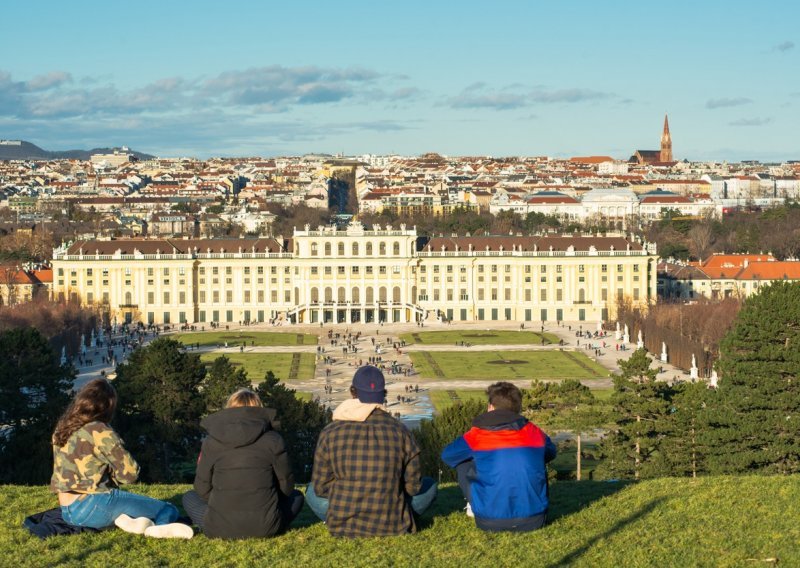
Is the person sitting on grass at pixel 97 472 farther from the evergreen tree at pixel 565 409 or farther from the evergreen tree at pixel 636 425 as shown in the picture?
the evergreen tree at pixel 565 409

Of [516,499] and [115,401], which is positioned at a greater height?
[115,401]

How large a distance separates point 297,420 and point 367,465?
2003 cm

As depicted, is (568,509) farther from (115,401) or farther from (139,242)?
(139,242)

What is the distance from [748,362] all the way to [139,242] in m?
61.8

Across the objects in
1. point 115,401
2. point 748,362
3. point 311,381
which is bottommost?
point 311,381

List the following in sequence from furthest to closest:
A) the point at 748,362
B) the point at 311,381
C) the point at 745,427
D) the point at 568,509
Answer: the point at 311,381, the point at 748,362, the point at 745,427, the point at 568,509

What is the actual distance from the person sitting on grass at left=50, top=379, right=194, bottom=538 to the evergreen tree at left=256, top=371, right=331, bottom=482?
18180mm

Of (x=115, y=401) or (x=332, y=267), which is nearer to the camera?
(x=115, y=401)

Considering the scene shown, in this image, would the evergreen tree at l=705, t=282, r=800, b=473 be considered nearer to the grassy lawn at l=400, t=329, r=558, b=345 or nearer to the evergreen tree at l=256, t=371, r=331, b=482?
the evergreen tree at l=256, t=371, r=331, b=482

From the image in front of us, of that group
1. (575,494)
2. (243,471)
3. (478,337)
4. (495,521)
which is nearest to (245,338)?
(478,337)

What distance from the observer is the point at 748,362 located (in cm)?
2686

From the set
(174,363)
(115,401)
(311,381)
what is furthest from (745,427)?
(311,381)

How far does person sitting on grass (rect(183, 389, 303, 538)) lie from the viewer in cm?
995

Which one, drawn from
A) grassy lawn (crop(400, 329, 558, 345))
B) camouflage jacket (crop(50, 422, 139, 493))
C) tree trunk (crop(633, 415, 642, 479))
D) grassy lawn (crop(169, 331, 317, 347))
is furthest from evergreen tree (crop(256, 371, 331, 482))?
grassy lawn (crop(400, 329, 558, 345))
